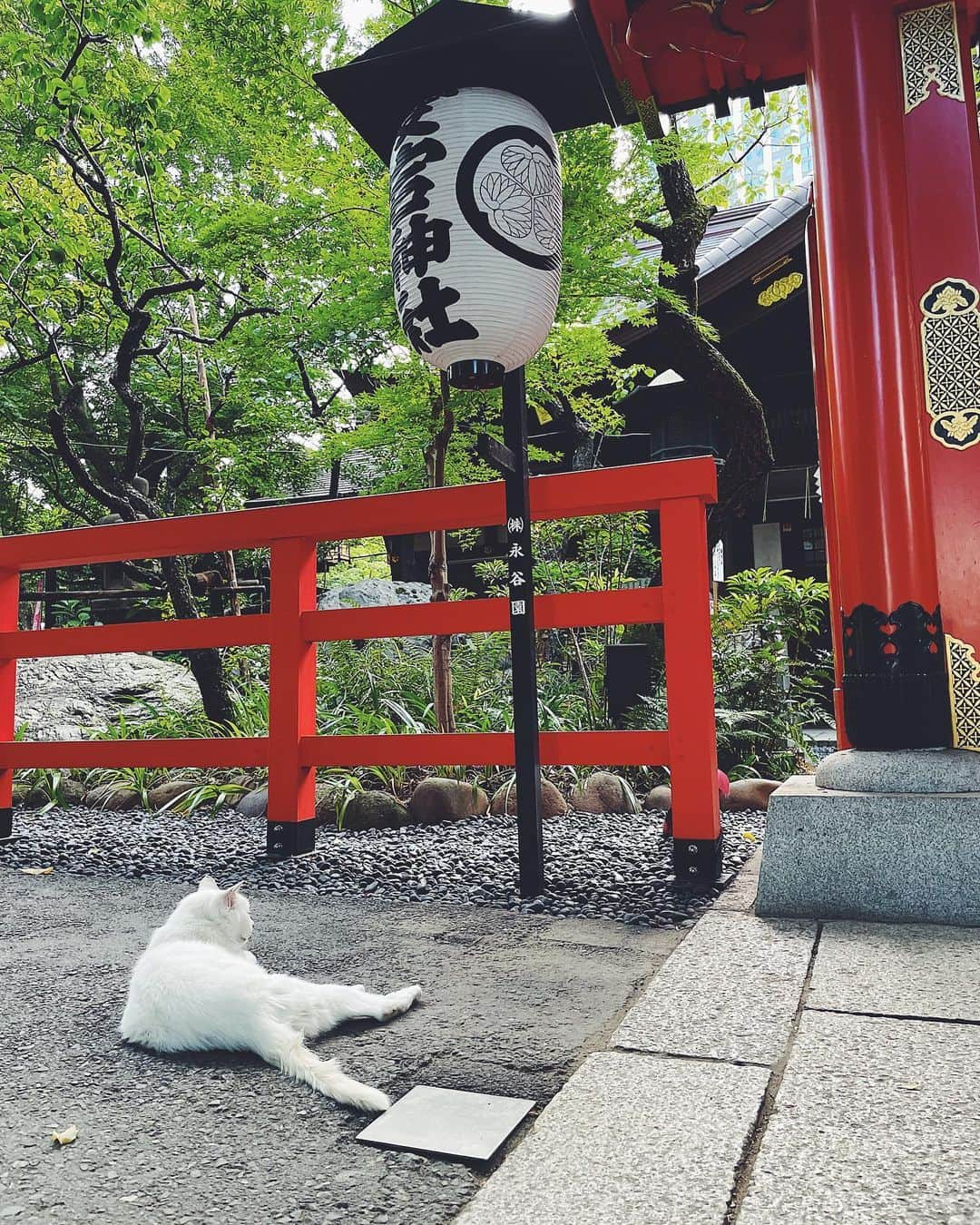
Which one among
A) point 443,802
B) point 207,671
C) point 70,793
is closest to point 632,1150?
point 443,802

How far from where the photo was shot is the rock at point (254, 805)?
16.9ft

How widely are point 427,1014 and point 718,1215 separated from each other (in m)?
0.99

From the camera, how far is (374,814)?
461 centimetres

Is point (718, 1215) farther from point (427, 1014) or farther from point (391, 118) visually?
point (391, 118)

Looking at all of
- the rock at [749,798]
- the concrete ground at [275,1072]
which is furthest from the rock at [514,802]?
the concrete ground at [275,1072]

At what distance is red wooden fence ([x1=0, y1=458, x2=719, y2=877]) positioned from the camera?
10.5 feet

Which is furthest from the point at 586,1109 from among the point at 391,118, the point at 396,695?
the point at 396,695

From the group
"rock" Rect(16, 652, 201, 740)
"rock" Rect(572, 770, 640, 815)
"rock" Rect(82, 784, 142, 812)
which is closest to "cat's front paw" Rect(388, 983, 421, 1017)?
"rock" Rect(572, 770, 640, 815)

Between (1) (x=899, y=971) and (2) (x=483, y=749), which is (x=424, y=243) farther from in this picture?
(1) (x=899, y=971)

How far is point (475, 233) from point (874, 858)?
2574 millimetres

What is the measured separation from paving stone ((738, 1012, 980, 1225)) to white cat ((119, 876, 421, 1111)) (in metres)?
0.83

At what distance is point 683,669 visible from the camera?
10.4 feet

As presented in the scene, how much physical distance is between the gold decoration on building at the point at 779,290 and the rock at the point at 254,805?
306 inches

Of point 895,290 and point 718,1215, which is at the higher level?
point 895,290
